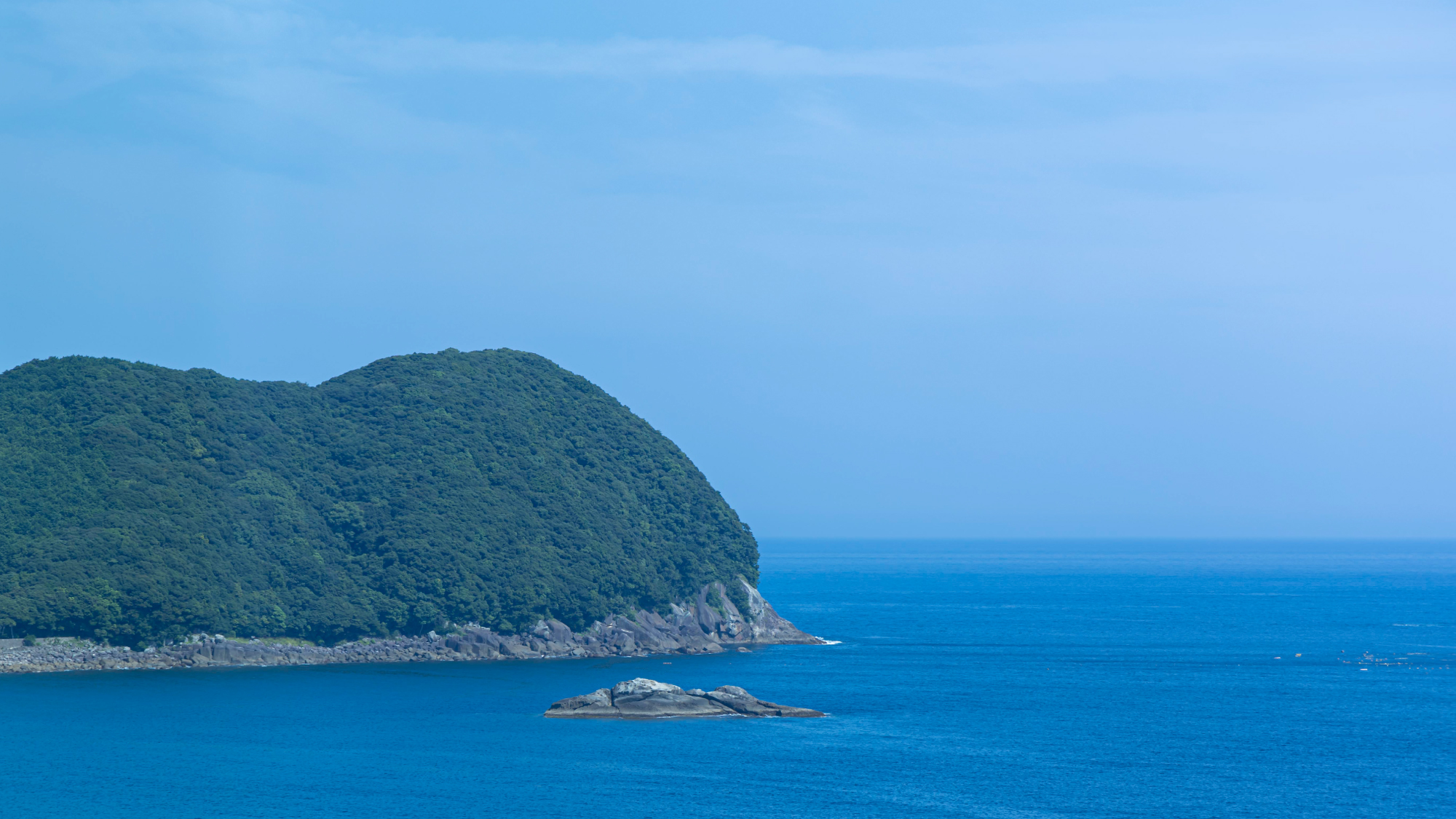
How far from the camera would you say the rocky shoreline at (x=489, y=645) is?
308 ft

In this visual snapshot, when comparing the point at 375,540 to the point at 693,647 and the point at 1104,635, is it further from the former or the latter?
the point at 1104,635

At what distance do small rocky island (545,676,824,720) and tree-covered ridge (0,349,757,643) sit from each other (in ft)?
98.8

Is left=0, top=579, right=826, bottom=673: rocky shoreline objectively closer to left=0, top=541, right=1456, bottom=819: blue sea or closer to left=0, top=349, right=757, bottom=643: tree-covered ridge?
left=0, top=349, right=757, bottom=643: tree-covered ridge

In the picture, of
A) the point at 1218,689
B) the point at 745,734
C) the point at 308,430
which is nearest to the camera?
the point at 745,734

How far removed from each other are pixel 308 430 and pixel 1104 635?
7954 cm

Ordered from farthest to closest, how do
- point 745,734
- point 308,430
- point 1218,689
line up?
point 308,430 → point 1218,689 → point 745,734

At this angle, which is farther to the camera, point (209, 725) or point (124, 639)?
point (124, 639)

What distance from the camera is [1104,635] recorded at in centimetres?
12925

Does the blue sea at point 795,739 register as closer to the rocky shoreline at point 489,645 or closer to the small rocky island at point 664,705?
the small rocky island at point 664,705

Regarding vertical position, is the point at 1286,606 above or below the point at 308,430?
below

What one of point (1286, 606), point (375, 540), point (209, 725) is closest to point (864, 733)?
point (209, 725)

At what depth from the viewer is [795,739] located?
73875 millimetres

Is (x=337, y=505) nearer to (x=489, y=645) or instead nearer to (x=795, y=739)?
(x=489, y=645)

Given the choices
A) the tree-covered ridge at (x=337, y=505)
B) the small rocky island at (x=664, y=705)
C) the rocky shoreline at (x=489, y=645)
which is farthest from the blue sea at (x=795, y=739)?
the tree-covered ridge at (x=337, y=505)
